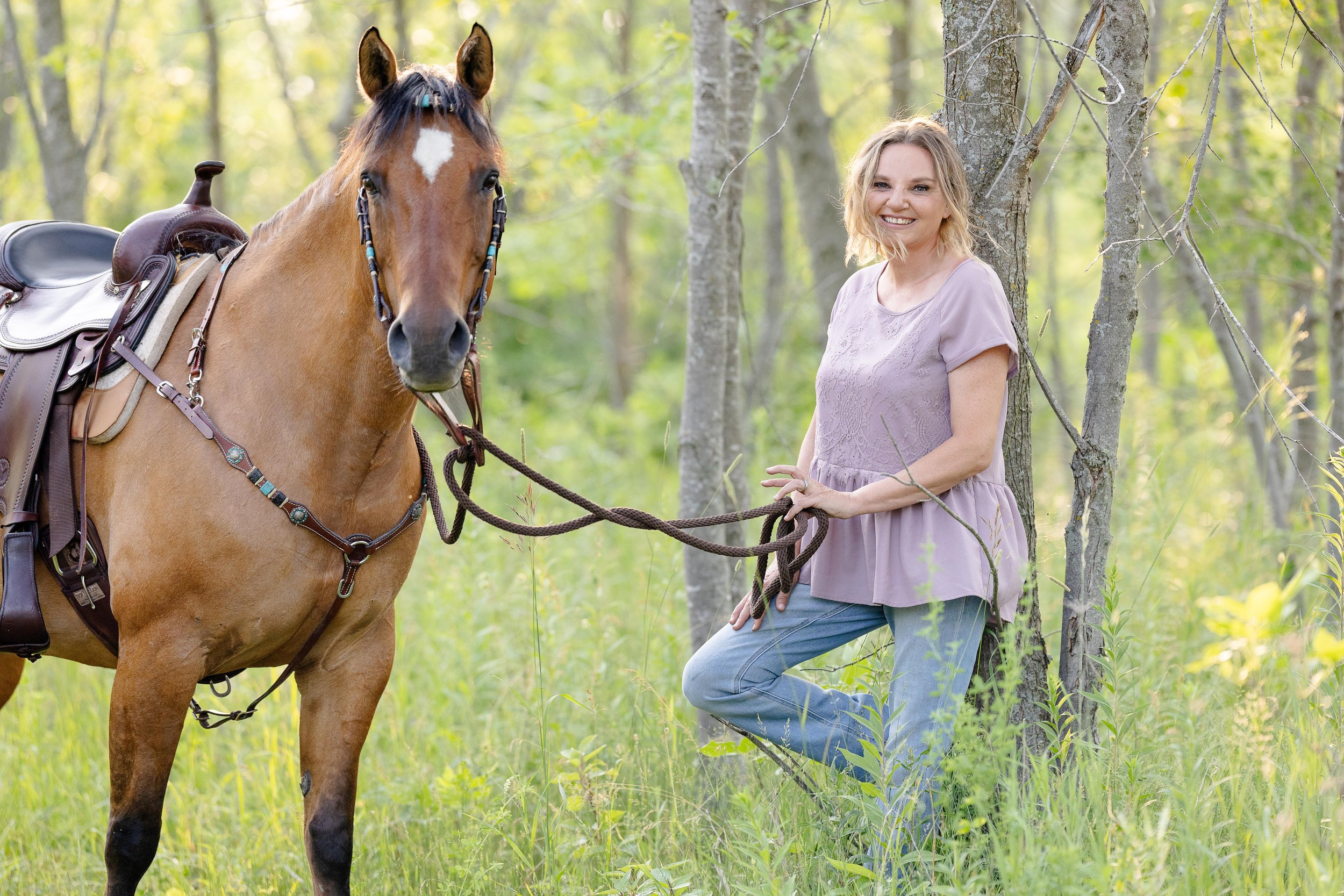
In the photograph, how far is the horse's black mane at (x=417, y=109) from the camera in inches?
88.0

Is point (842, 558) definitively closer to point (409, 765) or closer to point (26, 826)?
point (409, 765)

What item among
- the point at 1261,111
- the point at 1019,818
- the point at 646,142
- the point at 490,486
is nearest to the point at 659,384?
the point at 490,486

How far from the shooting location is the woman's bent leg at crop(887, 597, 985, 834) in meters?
2.27

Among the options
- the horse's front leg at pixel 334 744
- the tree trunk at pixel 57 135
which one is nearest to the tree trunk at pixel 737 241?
the horse's front leg at pixel 334 744

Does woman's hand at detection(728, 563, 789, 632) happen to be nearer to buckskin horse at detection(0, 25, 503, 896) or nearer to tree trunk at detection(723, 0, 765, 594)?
buckskin horse at detection(0, 25, 503, 896)

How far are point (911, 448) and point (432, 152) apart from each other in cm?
135

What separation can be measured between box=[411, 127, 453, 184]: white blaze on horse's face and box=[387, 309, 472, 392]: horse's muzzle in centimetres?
35

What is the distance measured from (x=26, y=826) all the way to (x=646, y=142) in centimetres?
474

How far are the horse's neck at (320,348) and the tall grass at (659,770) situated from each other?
1.83 feet

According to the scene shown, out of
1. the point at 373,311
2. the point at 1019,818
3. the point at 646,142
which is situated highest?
the point at 646,142

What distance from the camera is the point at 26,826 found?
143 inches

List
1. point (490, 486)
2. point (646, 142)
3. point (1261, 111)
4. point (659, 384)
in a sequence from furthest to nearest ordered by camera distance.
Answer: point (659, 384), point (490, 486), point (646, 142), point (1261, 111)

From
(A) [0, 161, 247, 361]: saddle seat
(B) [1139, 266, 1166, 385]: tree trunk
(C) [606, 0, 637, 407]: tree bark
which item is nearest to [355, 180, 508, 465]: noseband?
(A) [0, 161, 247, 361]: saddle seat

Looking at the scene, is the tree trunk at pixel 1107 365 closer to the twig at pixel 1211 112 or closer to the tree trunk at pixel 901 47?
the twig at pixel 1211 112
